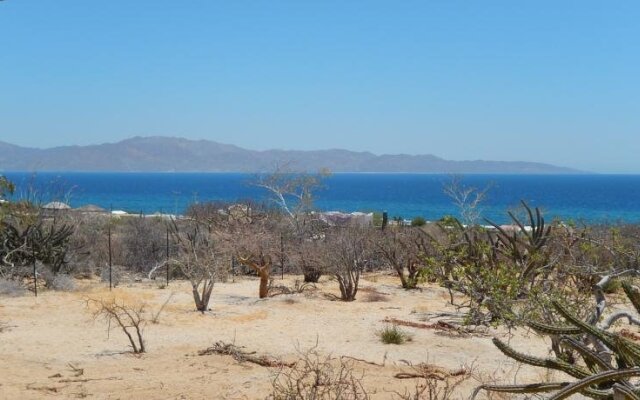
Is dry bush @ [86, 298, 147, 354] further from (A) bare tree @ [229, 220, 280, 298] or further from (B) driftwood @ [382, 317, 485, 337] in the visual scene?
(B) driftwood @ [382, 317, 485, 337]

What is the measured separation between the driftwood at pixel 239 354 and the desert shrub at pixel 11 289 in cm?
819

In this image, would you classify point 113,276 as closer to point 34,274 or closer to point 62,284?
point 62,284

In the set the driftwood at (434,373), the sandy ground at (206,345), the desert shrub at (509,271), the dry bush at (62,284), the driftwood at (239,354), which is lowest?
the dry bush at (62,284)

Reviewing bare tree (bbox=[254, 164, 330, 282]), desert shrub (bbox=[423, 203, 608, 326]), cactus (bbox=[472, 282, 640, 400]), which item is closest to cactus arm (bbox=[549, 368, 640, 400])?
cactus (bbox=[472, 282, 640, 400])

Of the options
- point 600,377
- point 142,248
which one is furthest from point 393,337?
point 142,248

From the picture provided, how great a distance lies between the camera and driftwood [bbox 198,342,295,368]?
11.1 metres

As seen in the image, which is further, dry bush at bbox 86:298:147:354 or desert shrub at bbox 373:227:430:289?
desert shrub at bbox 373:227:430:289

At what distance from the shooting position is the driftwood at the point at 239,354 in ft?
36.6

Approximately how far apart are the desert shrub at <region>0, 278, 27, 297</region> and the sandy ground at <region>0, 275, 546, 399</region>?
0.55 meters

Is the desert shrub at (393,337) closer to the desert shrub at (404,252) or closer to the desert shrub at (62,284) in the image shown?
the desert shrub at (404,252)

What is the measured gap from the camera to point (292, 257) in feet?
74.2

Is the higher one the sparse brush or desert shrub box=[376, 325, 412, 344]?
desert shrub box=[376, 325, 412, 344]

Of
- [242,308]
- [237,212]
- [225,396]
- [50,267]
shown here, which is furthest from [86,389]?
[237,212]

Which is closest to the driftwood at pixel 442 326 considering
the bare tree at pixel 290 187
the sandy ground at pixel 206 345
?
the sandy ground at pixel 206 345
